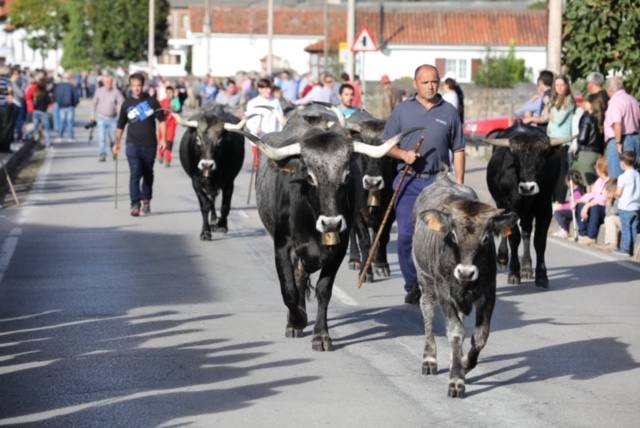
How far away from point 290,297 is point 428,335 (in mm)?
1684

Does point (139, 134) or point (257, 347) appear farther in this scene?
point (139, 134)

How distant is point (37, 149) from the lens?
129 ft

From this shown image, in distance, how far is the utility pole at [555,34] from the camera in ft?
75.8

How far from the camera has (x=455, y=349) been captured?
9.71m

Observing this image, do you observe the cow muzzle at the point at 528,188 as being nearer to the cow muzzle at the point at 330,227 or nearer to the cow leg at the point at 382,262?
the cow leg at the point at 382,262

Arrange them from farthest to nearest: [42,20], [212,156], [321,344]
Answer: [42,20], [212,156], [321,344]

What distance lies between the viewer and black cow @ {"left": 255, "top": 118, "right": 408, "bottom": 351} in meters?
11.3

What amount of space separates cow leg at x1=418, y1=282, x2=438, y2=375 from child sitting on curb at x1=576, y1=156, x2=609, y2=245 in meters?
8.38

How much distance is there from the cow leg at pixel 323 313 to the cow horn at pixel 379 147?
882mm

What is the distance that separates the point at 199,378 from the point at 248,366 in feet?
1.87

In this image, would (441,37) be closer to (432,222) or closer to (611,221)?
(611,221)

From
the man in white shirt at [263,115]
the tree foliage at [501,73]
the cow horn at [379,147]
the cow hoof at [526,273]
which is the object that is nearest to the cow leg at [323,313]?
the cow horn at [379,147]

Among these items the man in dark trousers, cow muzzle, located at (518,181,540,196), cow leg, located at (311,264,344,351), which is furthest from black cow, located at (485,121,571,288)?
the man in dark trousers

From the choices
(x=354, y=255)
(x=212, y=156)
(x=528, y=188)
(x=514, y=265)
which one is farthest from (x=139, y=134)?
(x=528, y=188)
